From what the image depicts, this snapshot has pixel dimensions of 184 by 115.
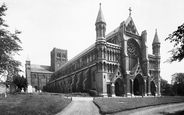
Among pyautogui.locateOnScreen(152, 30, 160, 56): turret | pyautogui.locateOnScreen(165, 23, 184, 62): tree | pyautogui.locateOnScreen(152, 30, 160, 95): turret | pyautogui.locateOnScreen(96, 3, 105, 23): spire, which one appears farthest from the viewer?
pyautogui.locateOnScreen(152, 30, 160, 56): turret

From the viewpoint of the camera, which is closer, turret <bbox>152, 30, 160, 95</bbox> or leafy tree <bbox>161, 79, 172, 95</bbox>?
turret <bbox>152, 30, 160, 95</bbox>

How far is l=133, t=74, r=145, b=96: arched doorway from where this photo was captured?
4730cm

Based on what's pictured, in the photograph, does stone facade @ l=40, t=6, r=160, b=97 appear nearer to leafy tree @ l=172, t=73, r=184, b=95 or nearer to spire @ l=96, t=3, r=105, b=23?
spire @ l=96, t=3, r=105, b=23

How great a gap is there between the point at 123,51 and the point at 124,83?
29.5 ft

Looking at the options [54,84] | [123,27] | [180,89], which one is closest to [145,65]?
[123,27]

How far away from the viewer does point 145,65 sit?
50125 mm

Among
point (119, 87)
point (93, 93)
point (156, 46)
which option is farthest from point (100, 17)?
point (156, 46)

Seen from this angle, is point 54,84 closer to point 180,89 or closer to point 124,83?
point 124,83

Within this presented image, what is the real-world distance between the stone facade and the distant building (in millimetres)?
46351

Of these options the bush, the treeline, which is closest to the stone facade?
the bush

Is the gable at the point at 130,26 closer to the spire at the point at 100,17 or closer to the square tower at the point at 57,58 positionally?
the spire at the point at 100,17

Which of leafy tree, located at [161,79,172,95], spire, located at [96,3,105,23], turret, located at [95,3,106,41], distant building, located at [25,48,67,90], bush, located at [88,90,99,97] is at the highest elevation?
spire, located at [96,3,105,23]

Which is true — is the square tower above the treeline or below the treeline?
above

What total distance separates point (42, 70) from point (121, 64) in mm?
69488
